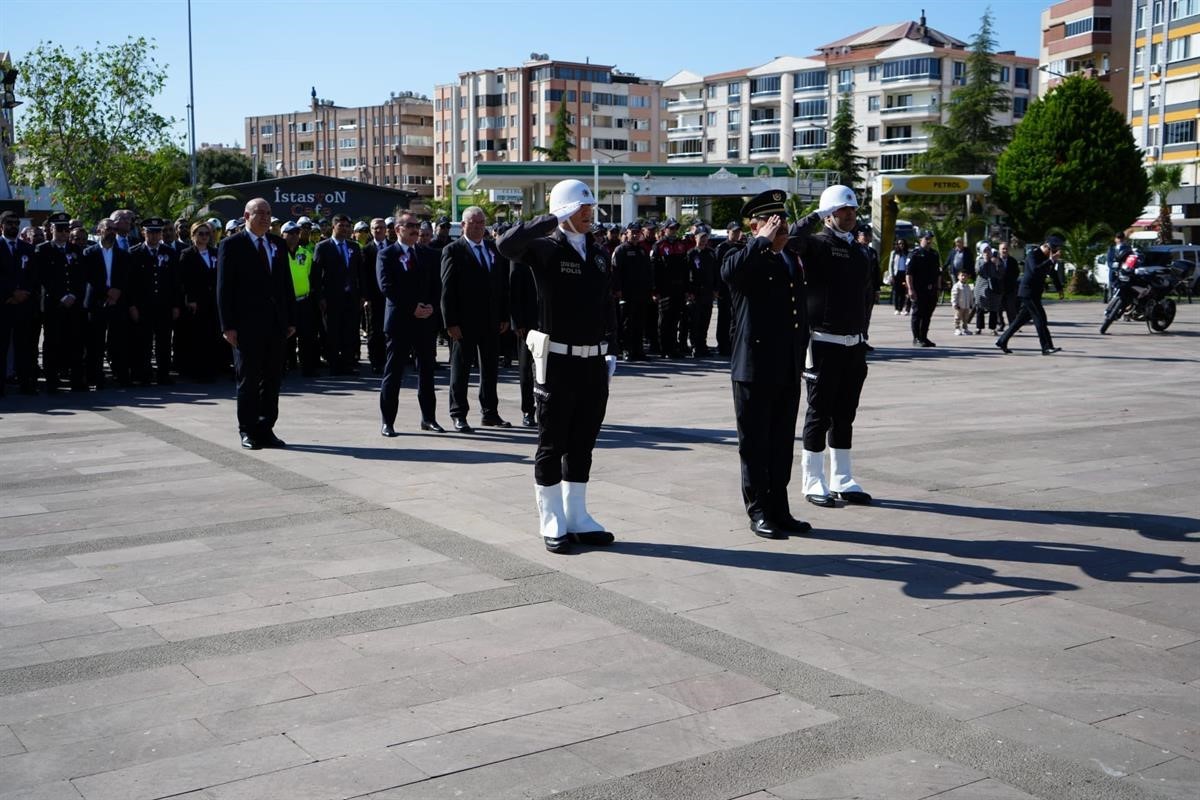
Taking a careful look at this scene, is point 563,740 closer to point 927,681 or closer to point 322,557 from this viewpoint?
point 927,681

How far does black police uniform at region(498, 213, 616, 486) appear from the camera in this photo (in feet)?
23.9

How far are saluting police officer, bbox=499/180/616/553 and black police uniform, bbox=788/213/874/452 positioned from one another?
1659mm

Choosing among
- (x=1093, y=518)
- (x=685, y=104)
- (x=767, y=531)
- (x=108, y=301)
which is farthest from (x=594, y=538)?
(x=685, y=104)

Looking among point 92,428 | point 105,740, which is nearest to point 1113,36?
point 92,428

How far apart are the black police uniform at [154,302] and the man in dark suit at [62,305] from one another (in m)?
0.65

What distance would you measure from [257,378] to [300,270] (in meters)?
6.43

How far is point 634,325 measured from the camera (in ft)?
63.8

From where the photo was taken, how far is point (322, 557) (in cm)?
717

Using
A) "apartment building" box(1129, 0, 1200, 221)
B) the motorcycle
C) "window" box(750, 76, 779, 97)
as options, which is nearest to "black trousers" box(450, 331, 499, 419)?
the motorcycle

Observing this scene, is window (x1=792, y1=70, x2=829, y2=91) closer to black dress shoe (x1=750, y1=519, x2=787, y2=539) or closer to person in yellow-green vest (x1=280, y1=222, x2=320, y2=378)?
person in yellow-green vest (x1=280, y1=222, x2=320, y2=378)

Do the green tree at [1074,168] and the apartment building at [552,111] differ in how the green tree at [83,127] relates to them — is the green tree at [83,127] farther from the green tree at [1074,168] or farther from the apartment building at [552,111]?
the apartment building at [552,111]

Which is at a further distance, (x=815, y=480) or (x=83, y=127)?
(x=83, y=127)

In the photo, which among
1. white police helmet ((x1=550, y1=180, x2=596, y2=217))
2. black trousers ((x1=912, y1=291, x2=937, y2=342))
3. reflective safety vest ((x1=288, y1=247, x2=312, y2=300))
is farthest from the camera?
black trousers ((x1=912, y1=291, x2=937, y2=342))

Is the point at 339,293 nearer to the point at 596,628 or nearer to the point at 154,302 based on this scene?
the point at 154,302
